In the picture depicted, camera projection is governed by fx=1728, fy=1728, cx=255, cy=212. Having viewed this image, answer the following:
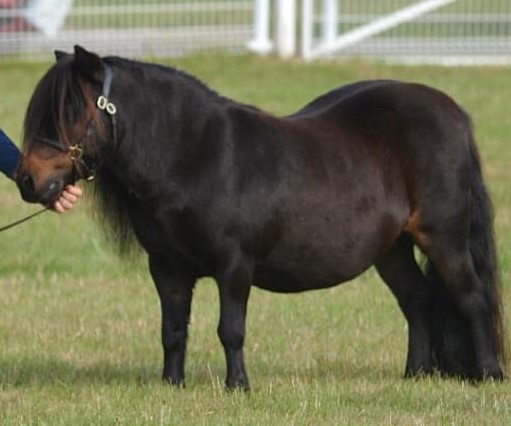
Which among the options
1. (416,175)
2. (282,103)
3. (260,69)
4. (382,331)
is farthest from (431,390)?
(260,69)

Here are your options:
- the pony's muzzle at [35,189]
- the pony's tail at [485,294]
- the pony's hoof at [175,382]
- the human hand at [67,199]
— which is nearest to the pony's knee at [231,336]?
the pony's hoof at [175,382]

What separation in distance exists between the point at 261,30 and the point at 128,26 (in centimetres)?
169

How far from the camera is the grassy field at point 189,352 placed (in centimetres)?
735

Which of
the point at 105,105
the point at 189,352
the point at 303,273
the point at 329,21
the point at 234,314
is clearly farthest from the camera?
the point at 329,21

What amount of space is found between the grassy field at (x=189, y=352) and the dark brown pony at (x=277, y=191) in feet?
1.09

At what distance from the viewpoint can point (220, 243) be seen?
7504mm

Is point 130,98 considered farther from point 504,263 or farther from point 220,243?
point 504,263

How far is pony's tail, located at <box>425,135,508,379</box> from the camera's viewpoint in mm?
8414

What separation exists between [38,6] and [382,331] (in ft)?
39.7

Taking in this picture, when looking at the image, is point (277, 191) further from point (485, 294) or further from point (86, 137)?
point (485, 294)

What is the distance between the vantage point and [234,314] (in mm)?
7664

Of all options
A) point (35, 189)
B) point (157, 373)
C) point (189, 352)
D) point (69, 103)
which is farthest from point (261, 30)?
point (35, 189)

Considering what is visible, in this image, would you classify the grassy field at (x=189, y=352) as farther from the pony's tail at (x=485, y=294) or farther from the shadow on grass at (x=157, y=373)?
the pony's tail at (x=485, y=294)

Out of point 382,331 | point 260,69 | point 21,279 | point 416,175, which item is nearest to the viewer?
point 416,175
